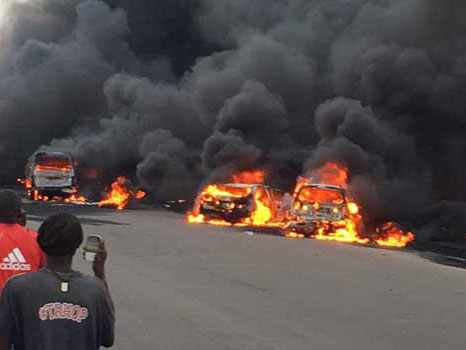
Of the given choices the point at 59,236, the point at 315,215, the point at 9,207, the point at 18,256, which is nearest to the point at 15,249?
the point at 18,256

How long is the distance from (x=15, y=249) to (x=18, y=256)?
5cm

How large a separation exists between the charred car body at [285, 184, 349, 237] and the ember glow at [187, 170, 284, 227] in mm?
2681

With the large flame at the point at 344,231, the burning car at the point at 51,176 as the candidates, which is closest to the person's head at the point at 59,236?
the large flame at the point at 344,231

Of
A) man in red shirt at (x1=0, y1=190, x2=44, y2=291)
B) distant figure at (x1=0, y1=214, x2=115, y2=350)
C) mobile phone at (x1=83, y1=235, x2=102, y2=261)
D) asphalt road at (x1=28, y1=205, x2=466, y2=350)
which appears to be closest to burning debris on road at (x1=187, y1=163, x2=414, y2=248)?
asphalt road at (x1=28, y1=205, x2=466, y2=350)

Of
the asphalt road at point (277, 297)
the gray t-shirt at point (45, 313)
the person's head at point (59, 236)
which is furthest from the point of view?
the asphalt road at point (277, 297)

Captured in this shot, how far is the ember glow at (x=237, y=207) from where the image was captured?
2312cm

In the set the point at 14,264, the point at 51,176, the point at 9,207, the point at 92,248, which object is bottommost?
the point at 14,264

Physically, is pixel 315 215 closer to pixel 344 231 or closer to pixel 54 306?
pixel 344 231

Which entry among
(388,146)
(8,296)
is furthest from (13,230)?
(388,146)

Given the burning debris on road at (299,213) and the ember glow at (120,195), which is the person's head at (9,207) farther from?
the ember glow at (120,195)

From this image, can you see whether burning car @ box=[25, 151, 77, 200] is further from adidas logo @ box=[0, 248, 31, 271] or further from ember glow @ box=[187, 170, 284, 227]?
adidas logo @ box=[0, 248, 31, 271]

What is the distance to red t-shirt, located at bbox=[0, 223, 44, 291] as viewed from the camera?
3826 millimetres

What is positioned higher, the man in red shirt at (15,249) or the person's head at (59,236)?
the person's head at (59,236)

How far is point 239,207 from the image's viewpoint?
23125 millimetres
